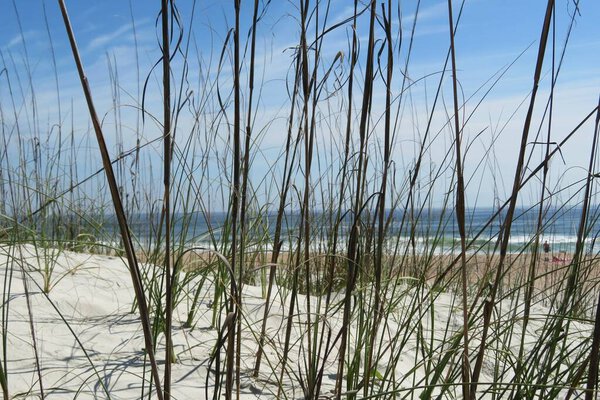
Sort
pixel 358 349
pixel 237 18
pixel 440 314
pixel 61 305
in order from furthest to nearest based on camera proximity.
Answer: pixel 440 314 < pixel 61 305 < pixel 358 349 < pixel 237 18

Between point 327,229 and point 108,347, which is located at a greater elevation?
point 327,229

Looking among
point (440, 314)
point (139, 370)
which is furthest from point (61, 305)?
point (440, 314)

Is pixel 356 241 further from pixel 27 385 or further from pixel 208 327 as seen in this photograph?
pixel 208 327

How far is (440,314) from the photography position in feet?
9.10

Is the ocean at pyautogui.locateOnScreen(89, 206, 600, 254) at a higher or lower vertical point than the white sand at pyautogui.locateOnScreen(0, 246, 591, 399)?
higher

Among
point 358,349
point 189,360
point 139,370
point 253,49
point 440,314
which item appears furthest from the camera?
point 440,314

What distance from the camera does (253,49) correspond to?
945mm

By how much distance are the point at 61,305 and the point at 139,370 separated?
1.69 feet

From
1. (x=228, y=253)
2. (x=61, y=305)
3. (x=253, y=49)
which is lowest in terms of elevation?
(x=61, y=305)

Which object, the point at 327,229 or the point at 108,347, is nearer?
the point at 108,347

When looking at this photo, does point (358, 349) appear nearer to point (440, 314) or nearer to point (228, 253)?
point (228, 253)

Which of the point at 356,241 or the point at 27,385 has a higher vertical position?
the point at 356,241

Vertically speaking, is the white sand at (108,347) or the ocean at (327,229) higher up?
the ocean at (327,229)

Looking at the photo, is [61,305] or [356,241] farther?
[61,305]
